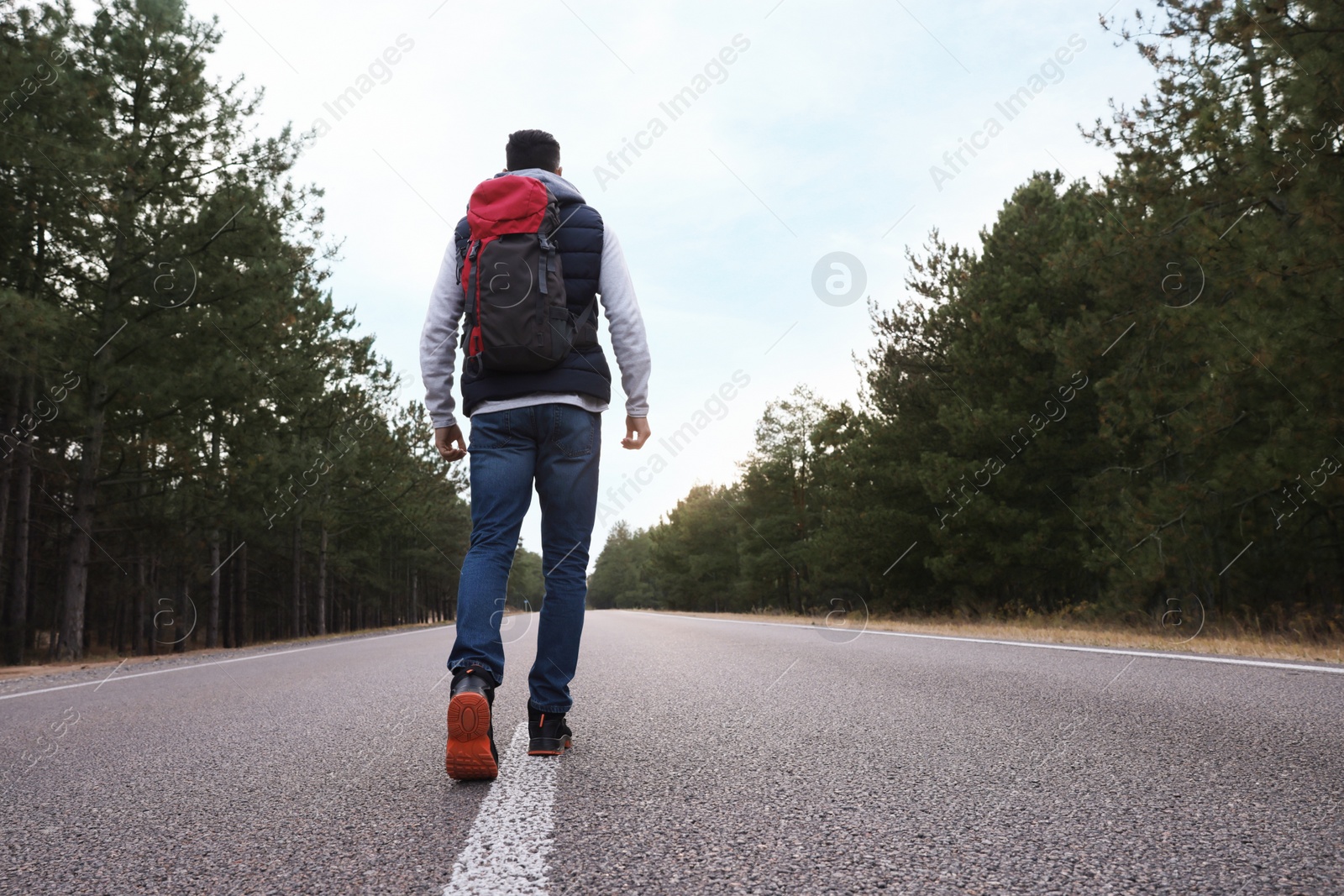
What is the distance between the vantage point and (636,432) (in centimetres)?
333

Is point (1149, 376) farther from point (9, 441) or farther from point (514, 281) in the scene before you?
point (9, 441)

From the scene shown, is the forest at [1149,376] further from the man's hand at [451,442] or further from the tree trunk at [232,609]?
the tree trunk at [232,609]

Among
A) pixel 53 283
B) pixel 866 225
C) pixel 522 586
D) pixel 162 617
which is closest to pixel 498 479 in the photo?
pixel 866 225

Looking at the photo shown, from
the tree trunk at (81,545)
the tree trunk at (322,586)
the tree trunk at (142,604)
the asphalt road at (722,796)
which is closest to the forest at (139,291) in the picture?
the tree trunk at (81,545)

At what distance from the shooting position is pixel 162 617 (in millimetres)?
30203

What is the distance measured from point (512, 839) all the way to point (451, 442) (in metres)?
1.60

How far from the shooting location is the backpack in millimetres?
2922

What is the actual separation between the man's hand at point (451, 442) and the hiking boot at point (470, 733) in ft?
3.03

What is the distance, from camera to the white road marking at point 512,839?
1707 mm

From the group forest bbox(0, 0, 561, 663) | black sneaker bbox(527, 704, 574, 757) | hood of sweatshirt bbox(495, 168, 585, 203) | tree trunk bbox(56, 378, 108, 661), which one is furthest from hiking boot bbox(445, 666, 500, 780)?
tree trunk bbox(56, 378, 108, 661)

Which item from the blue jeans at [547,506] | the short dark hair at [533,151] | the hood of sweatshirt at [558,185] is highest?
the short dark hair at [533,151]

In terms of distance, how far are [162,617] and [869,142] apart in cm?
2953

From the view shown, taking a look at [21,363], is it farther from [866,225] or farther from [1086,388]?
[1086,388]

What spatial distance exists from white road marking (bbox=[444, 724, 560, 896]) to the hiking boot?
0.26ft
